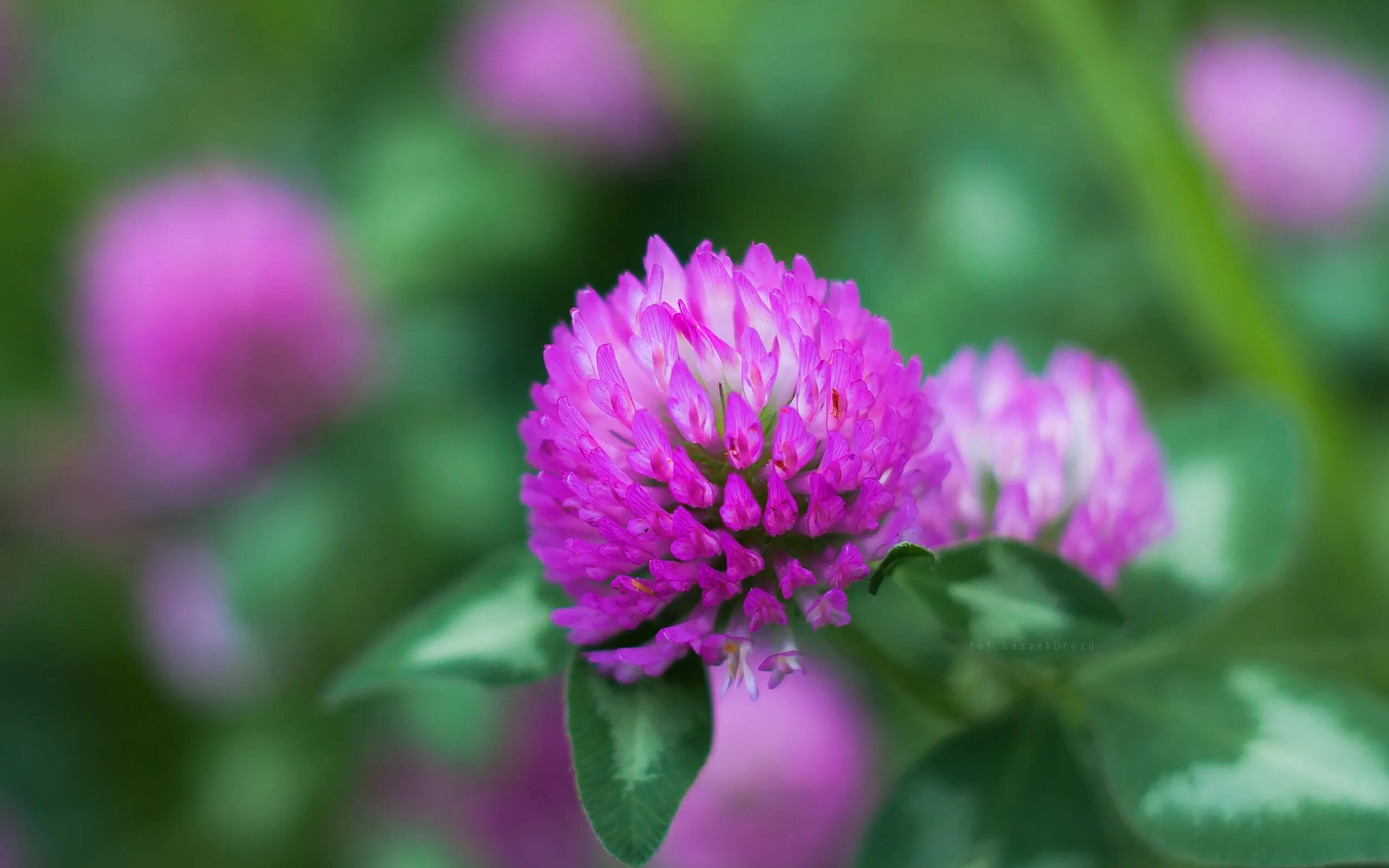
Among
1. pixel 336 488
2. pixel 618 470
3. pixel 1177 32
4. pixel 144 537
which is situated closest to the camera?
pixel 618 470

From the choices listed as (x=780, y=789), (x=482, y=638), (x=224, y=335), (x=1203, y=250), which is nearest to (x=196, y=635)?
(x=224, y=335)

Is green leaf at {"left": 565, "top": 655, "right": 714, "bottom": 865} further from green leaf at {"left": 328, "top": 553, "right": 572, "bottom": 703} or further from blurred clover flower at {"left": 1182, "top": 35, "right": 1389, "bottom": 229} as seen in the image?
blurred clover flower at {"left": 1182, "top": 35, "right": 1389, "bottom": 229}

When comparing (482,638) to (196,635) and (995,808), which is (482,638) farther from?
(196,635)

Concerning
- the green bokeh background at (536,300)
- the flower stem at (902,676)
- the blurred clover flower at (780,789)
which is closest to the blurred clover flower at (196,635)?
the green bokeh background at (536,300)

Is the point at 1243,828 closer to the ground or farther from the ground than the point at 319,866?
closer to the ground

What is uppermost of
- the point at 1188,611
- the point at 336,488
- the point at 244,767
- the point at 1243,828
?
the point at 336,488

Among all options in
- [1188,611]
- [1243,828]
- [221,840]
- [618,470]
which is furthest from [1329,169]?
[221,840]

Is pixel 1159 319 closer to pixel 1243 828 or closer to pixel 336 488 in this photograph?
pixel 336 488
